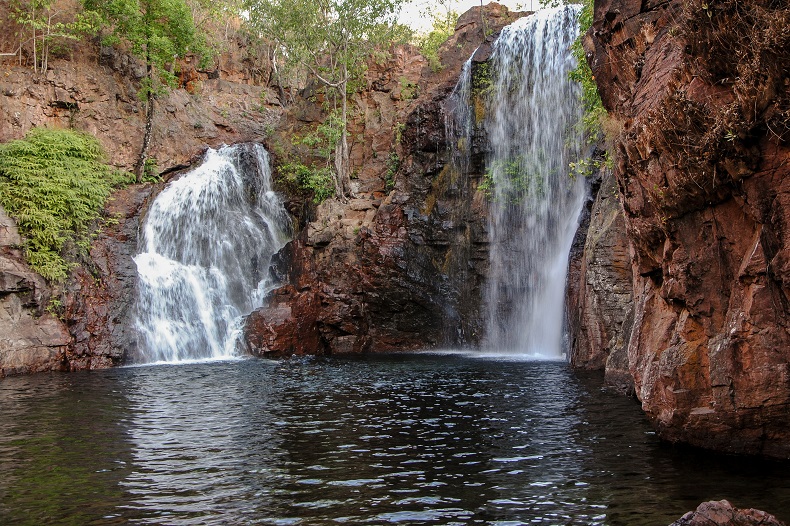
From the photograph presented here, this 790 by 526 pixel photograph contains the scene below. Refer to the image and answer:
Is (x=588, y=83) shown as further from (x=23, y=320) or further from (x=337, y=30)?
(x=23, y=320)

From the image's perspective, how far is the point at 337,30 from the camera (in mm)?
31953

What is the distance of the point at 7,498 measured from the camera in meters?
7.84

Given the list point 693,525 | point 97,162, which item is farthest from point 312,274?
point 693,525

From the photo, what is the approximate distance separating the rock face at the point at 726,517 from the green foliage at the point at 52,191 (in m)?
22.5

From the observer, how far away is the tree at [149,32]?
30.0 metres

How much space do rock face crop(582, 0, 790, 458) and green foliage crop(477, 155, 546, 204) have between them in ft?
49.2

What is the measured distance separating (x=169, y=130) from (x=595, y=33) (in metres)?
26.0

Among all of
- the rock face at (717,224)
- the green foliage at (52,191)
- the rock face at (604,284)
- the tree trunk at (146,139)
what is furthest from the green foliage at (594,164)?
the tree trunk at (146,139)

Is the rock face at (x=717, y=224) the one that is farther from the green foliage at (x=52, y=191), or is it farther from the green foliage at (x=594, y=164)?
the green foliage at (x=52, y=191)

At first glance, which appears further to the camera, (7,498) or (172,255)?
(172,255)

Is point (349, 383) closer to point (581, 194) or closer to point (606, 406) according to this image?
point (606, 406)

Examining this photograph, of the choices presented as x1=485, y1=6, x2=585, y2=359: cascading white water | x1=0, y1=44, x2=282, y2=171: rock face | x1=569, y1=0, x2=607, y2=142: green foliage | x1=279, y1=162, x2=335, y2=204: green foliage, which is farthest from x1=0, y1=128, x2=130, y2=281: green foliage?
x1=569, y1=0, x2=607, y2=142: green foliage

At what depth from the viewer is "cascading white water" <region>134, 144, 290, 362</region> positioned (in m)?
25.0

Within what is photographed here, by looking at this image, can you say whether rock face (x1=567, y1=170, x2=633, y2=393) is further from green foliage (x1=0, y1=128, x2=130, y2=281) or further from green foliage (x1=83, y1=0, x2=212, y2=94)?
green foliage (x1=83, y1=0, x2=212, y2=94)
